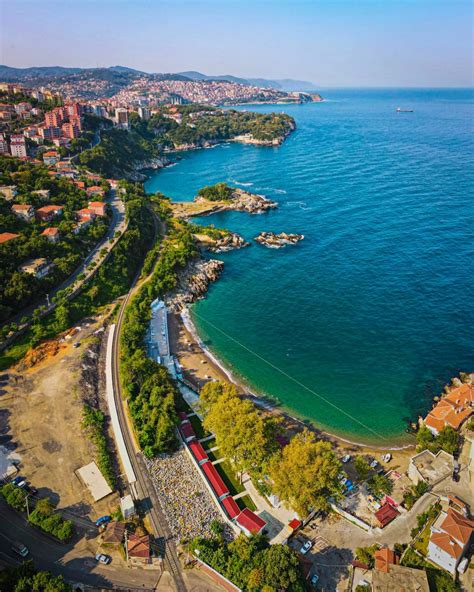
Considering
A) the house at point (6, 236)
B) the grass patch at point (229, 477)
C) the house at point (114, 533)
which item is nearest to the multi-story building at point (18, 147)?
the house at point (6, 236)

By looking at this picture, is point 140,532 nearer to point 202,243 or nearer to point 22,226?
point 22,226

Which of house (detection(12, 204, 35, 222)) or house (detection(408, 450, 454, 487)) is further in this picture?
house (detection(12, 204, 35, 222))

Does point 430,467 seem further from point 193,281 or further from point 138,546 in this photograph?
point 193,281

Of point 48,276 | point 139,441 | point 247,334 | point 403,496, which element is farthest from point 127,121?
point 403,496

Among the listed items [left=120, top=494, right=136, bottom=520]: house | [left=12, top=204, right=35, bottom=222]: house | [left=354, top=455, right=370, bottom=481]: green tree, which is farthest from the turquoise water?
[left=12, top=204, right=35, bottom=222]: house

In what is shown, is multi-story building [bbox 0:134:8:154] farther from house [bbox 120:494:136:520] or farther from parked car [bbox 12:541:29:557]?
house [bbox 120:494:136:520]

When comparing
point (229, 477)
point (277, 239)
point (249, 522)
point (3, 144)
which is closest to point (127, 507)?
point (229, 477)
